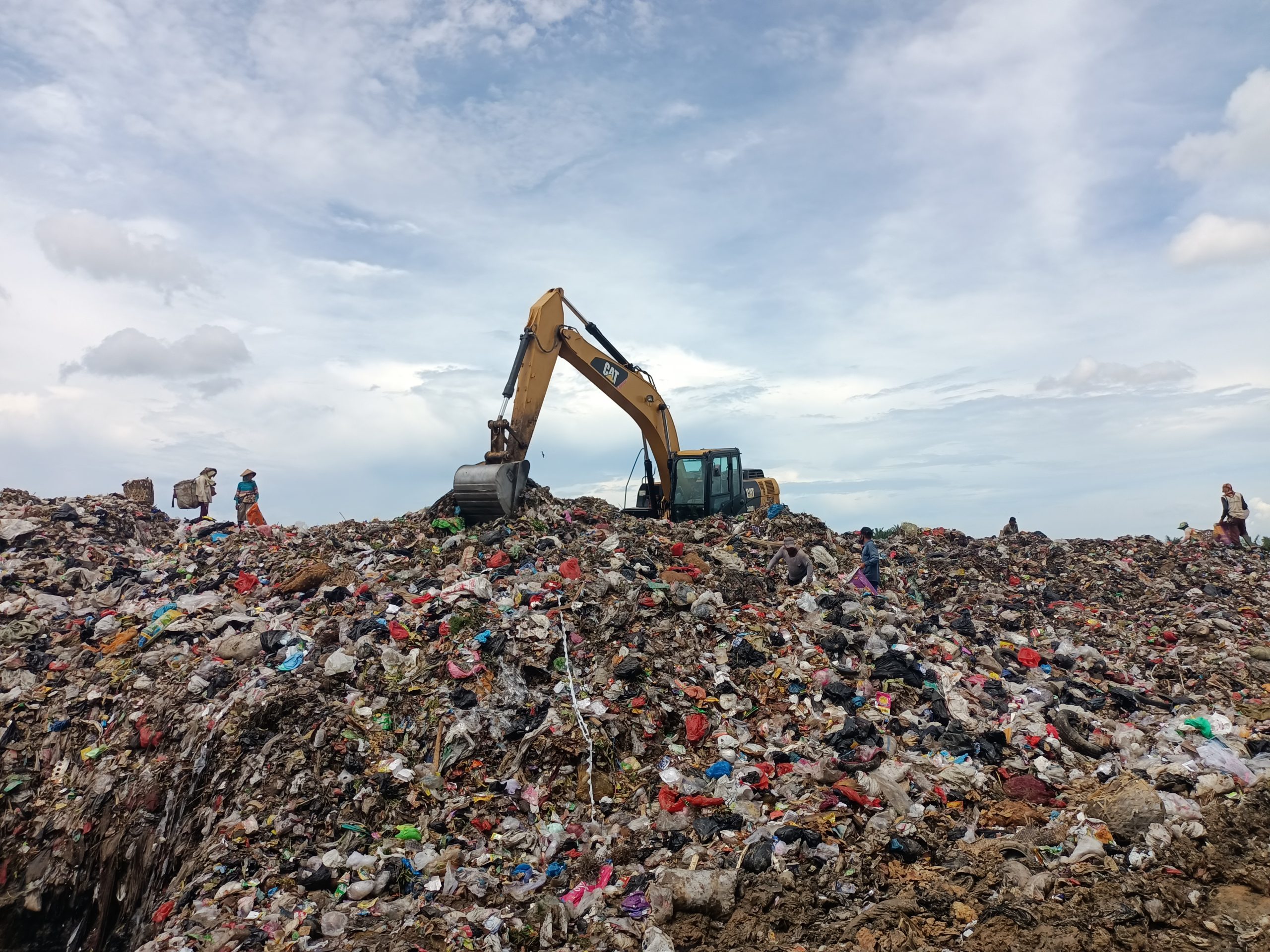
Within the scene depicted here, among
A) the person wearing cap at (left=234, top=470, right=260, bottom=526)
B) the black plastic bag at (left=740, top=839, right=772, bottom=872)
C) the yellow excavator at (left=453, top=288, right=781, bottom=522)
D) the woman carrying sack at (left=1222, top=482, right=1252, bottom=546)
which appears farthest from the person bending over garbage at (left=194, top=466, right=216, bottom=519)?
the woman carrying sack at (left=1222, top=482, right=1252, bottom=546)

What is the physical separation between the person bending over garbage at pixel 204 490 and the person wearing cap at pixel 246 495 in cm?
55

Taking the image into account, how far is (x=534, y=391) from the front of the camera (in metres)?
11.1

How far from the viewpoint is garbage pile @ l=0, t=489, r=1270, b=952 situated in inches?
189

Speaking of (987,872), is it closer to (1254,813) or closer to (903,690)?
(1254,813)

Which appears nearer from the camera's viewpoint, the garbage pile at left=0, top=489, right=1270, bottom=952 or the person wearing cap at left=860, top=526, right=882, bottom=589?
the garbage pile at left=0, top=489, right=1270, bottom=952

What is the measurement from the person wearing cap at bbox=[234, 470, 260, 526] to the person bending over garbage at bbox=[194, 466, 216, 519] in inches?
21.7

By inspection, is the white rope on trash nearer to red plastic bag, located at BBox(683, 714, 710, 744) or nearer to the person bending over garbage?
red plastic bag, located at BBox(683, 714, 710, 744)

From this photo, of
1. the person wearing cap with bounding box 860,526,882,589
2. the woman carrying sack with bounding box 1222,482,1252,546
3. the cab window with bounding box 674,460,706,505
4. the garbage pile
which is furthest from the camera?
the woman carrying sack with bounding box 1222,482,1252,546

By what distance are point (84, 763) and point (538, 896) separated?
534 centimetres

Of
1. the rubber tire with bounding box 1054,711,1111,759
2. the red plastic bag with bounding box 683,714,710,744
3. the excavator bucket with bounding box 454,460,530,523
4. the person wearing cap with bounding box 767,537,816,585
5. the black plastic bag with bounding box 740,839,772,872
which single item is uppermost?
the excavator bucket with bounding box 454,460,530,523

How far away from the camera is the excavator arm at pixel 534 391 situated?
10.4 meters

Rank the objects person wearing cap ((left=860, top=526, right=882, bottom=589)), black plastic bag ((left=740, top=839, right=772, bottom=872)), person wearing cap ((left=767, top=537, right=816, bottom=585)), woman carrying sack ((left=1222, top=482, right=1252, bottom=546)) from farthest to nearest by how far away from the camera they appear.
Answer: woman carrying sack ((left=1222, top=482, right=1252, bottom=546)) → person wearing cap ((left=860, top=526, right=882, bottom=589)) → person wearing cap ((left=767, top=537, right=816, bottom=585)) → black plastic bag ((left=740, top=839, right=772, bottom=872))

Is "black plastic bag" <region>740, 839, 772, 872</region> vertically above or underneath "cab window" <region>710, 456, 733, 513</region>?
underneath

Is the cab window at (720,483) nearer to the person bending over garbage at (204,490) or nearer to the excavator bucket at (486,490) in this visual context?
the excavator bucket at (486,490)
